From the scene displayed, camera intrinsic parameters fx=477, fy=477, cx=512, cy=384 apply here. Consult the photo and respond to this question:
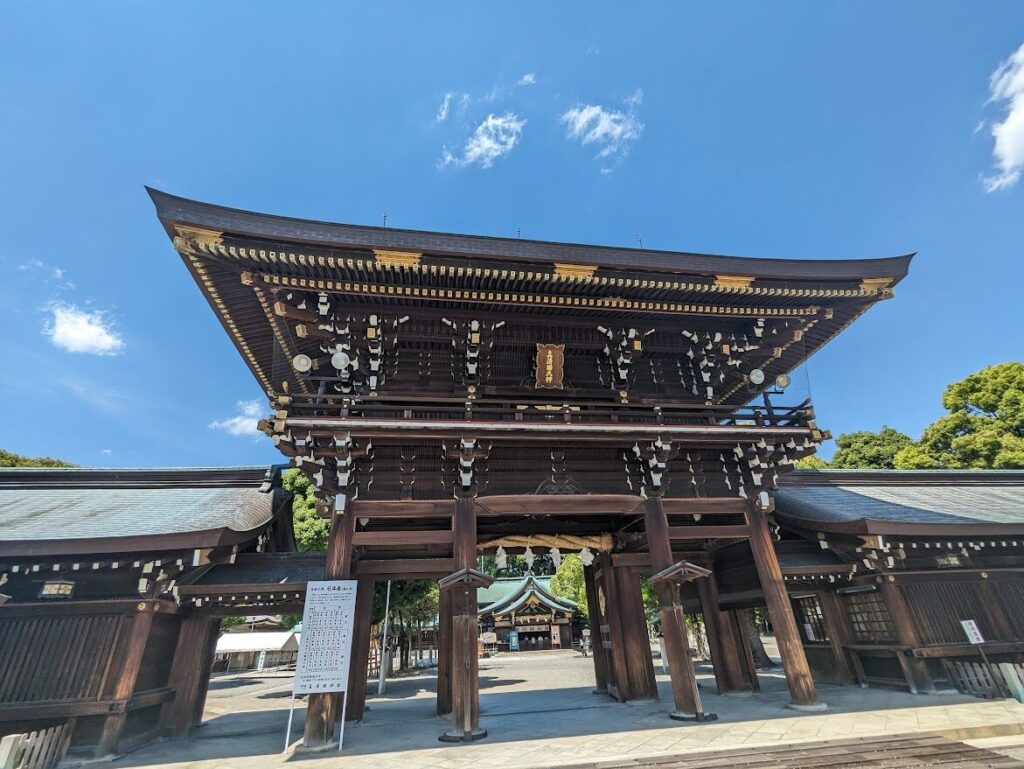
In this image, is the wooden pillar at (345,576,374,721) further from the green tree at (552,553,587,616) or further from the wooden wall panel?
the green tree at (552,553,587,616)

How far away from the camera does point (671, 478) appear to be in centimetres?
1057

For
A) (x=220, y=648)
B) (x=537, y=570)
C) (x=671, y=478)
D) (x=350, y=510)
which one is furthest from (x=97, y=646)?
(x=537, y=570)

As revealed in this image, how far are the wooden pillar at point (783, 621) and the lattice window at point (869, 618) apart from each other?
3.22m

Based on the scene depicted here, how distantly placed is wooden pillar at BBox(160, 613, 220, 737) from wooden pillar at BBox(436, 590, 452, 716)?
5.05 meters

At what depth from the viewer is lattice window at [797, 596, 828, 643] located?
1266 centimetres

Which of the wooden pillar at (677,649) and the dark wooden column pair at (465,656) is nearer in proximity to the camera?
the dark wooden column pair at (465,656)

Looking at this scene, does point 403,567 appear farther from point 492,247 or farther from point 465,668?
point 492,247

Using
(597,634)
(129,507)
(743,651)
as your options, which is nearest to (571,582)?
(597,634)

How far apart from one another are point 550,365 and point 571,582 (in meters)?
28.7

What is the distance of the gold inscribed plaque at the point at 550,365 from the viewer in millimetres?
10148

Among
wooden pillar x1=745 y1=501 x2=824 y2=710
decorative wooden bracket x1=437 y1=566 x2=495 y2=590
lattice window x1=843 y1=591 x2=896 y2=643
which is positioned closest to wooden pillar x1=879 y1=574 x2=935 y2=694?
lattice window x1=843 y1=591 x2=896 y2=643

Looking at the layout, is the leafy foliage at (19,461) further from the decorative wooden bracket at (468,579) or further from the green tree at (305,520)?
the decorative wooden bracket at (468,579)

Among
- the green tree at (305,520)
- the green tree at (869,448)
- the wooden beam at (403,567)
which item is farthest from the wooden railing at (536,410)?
the green tree at (869,448)

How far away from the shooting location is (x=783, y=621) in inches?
375
